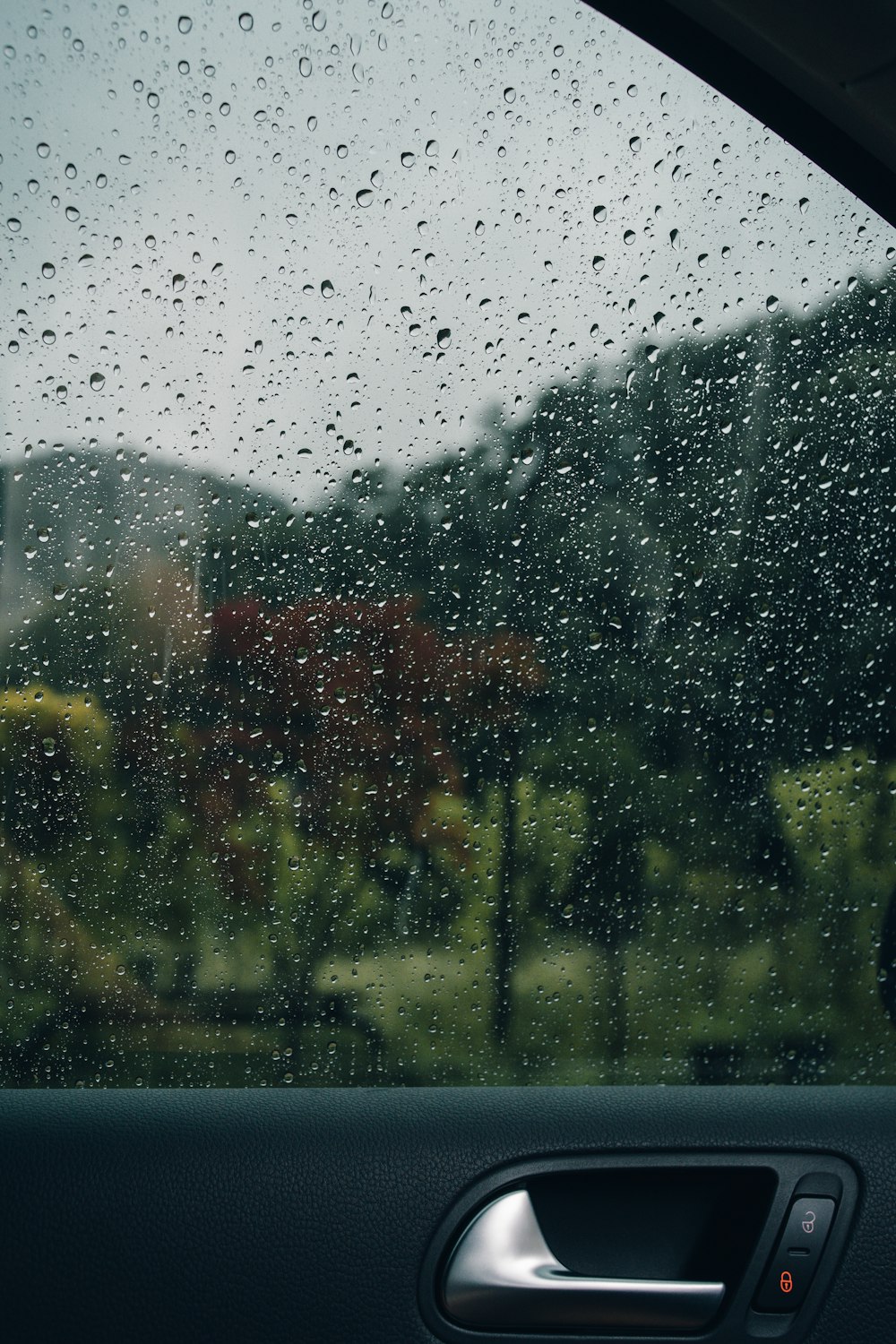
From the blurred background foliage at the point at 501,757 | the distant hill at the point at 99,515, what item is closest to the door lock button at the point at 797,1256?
the blurred background foliage at the point at 501,757

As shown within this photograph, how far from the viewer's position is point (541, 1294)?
1.70m

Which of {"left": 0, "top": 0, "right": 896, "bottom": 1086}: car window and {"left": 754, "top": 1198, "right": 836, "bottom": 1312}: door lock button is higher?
{"left": 0, "top": 0, "right": 896, "bottom": 1086}: car window

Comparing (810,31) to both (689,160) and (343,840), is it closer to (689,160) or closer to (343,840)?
(689,160)

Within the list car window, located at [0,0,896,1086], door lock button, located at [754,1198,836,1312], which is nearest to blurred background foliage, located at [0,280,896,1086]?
car window, located at [0,0,896,1086]

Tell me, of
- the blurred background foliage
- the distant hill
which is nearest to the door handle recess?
the blurred background foliage

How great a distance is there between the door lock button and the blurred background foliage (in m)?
0.20

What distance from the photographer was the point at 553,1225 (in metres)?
1.79

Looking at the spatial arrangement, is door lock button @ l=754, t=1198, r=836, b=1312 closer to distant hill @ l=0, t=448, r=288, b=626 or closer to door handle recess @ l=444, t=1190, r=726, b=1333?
door handle recess @ l=444, t=1190, r=726, b=1333

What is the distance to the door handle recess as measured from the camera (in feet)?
5.54

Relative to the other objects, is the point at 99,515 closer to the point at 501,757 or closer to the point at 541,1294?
the point at 501,757

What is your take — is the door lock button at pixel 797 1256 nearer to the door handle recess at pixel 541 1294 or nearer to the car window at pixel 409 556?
the door handle recess at pixel 541 1294

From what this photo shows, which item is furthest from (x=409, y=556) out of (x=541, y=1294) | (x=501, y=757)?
(x=541, y=1294)

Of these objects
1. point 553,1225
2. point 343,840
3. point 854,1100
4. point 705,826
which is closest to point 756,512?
point 705,826

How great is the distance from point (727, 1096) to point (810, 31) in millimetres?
1546
